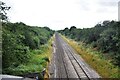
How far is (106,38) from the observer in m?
37.9

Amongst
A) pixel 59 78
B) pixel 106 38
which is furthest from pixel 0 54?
pixel 106 38

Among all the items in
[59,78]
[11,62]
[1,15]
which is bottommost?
[59,78]

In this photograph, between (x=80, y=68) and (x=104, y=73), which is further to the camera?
(x=80, y=68)

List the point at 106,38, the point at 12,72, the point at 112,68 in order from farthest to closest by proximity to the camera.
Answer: the point at 106,38 → the point at 112,68 → the point at 12,72

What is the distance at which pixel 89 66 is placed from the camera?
92.8ft

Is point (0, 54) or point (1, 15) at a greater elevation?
point (1, 15)

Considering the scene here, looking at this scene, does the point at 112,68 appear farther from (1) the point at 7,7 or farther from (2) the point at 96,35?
(2) the point at 96,35

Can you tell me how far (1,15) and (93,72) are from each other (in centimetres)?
976

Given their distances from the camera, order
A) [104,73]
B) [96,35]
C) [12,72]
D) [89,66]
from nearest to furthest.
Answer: [12,72] → [104,73] → [89,66] → [96,35]

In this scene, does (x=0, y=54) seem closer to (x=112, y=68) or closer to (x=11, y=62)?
(x=11, y=62)

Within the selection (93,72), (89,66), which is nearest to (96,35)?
(89,66)

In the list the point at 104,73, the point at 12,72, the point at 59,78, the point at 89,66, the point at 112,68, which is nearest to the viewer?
the point at 12,72

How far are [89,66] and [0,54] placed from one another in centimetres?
1190

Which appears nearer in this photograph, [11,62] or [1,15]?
[1,15]
